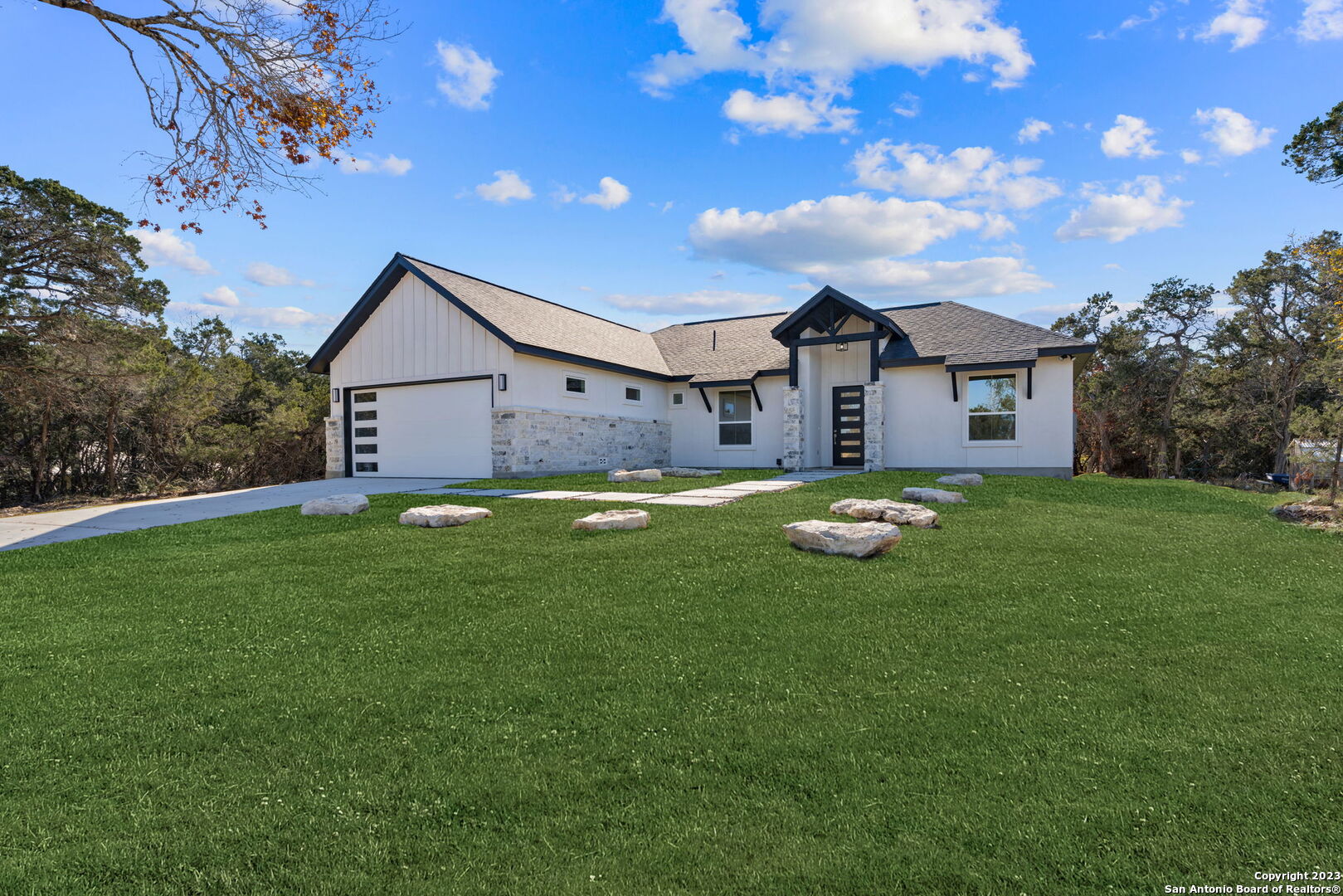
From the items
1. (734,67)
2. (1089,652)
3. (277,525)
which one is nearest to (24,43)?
(277,525)

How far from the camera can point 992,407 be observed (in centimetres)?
1507

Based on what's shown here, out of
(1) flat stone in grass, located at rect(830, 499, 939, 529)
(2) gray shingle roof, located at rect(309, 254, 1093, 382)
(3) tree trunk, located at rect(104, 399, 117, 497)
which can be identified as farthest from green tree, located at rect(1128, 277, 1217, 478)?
(3) tree trunk, located at rect(104, 399, 117, 497)

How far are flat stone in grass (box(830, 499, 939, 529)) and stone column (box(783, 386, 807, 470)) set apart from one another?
7.94m

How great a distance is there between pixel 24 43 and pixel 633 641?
9818 mm

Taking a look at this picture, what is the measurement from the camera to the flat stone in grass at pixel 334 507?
28.6 feet

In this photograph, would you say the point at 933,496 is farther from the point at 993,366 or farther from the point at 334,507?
the point at 334,507

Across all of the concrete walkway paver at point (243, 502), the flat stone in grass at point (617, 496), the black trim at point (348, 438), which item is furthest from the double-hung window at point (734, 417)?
the black trim at point (348, 438)

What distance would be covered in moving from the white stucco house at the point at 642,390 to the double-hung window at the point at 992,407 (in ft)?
0.09

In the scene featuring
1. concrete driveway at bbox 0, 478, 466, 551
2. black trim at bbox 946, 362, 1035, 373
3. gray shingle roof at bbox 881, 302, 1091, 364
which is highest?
gray shingle roof at bbox 881, 302, 1091, 364

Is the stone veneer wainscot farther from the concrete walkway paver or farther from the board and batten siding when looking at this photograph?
the concrete walkway paver

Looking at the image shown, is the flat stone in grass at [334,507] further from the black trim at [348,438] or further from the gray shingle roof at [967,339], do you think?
the gray shingle roof at [967,339]

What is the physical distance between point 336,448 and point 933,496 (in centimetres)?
1419

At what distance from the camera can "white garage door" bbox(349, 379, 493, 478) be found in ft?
47.6

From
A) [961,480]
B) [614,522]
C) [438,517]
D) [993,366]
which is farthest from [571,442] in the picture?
[993,366]
